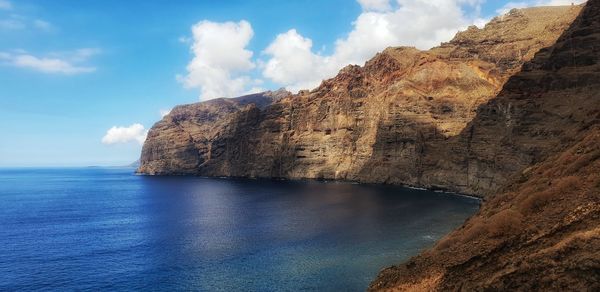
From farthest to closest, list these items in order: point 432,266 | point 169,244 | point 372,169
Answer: point 372,169 → point 169,244 → point 432,266

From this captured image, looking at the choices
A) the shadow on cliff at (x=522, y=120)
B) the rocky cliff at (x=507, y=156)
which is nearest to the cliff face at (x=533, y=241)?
the rocky cliff at (x=507, y=156)

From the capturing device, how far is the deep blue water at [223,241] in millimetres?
57656

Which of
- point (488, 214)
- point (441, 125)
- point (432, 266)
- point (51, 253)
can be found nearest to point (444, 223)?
point (488, 214)

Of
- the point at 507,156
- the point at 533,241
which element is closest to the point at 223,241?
the point at 533,241

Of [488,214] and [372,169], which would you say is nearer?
[488,214]

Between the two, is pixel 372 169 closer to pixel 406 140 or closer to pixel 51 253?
pixel 406 140

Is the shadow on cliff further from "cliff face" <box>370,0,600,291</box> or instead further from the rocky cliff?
"cliff face" <box>370,0,600,291</box>

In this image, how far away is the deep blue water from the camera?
5766 cm

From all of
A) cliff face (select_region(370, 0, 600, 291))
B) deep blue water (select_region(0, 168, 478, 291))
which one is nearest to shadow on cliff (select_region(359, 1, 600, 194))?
deep blue water (select_region(0, 168, 478, 291))

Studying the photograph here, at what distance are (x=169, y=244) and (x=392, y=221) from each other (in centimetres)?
4556

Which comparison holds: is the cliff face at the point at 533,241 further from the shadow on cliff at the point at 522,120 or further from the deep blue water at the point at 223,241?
the shadow on cliff at the point at 522,120

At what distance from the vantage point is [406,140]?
174 m

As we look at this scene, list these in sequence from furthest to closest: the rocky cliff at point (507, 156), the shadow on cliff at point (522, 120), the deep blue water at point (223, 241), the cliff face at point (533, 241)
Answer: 1. the shadow on cliff at point (522, 120)
2. the deep blue water at point (223, 241)
3. the rocky cliff at point (507, 156)
4. the cliff face at point (533, 241)

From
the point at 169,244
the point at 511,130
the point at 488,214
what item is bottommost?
the point at 169,244
